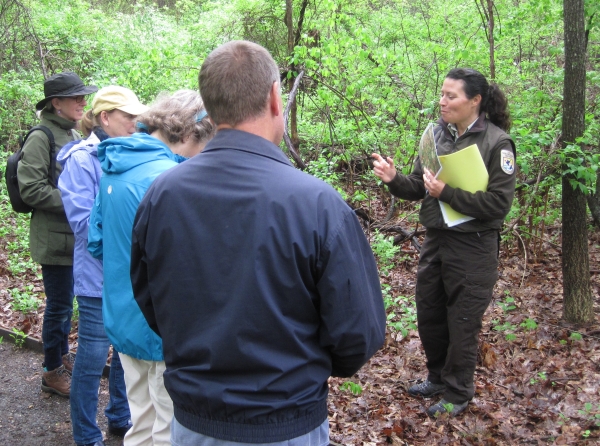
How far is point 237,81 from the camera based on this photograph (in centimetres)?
180

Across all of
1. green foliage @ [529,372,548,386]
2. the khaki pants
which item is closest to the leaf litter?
green foliage @ [529,372,548,386]

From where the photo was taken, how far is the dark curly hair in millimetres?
3982

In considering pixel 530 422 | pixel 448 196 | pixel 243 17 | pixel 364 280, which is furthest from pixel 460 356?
pixel 243 17

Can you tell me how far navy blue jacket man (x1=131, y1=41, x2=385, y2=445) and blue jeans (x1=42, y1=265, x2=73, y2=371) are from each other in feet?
9.23

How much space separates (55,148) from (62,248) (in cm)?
75

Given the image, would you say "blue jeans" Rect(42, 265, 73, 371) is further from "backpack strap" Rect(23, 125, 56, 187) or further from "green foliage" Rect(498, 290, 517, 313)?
"green foliage" Rect(498, 290, 517, 313)

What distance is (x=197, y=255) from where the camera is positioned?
5.83ft

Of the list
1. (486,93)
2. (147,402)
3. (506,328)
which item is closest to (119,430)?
(147,402)

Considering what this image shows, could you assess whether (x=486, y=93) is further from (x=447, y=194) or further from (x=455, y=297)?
(x=455, y=297)

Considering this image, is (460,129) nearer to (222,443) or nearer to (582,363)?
(582,363)

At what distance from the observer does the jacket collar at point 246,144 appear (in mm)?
1807

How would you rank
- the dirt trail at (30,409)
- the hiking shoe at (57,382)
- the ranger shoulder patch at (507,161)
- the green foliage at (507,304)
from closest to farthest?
the ranger shoulder patch at (507,161) < the dirt trail at (30,409) < the hiking shoe at (57,382) < the green foliage at (507,304)

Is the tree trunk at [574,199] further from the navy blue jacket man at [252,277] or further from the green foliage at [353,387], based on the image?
the navy blue jacket man at [252,277]

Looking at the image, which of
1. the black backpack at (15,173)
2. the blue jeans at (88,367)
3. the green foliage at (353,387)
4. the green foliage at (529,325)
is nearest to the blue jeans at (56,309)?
the black backpack at (15,173)
